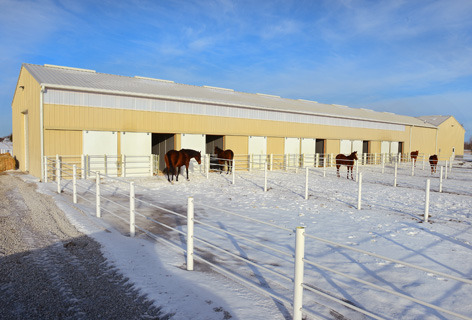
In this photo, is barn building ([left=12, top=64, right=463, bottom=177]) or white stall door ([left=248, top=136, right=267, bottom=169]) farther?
white stall door ([left=248, top=136, right=267, bottom=169])

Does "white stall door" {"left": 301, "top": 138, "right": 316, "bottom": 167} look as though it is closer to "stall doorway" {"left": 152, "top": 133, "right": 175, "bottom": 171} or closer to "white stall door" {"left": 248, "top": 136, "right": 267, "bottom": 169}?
"white stall door" {"left": 248, "top": 136, "right": 267, "bottom": 169}

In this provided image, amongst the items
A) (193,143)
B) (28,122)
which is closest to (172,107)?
(193,143)

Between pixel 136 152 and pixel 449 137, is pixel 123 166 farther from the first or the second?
pixel 449 137

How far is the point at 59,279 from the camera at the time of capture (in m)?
4.17

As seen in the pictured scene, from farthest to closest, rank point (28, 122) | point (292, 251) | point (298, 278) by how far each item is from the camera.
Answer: point (28, 122)
point (292, 251)
point (298, 278)

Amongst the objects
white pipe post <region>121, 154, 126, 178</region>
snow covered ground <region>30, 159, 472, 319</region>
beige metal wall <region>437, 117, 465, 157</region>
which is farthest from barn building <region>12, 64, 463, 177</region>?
beige metal wall <region>437, 117, 465, 157</region>

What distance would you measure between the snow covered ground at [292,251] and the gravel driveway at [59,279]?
25cm

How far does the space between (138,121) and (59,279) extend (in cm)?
1308

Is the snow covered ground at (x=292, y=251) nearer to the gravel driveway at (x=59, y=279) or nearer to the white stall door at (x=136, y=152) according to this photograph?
the gravel driveway at (x=59, y=279)

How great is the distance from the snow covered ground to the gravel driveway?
0.25 meters

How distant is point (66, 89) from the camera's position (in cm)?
1437

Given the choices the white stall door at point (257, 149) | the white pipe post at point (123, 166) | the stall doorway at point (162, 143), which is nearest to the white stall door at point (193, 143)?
the stall doorway at point (162, 143)

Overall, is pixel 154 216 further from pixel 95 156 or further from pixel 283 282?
pixel 95 156

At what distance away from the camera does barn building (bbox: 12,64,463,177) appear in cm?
1439
